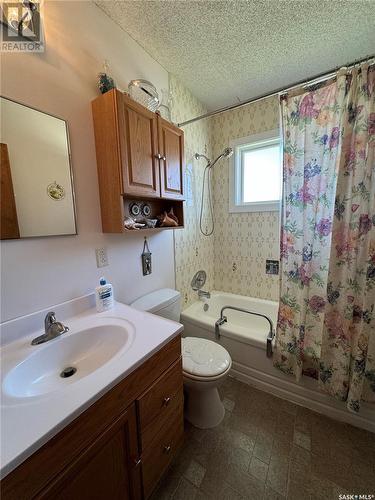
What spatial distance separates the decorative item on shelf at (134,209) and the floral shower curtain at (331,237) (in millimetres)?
994

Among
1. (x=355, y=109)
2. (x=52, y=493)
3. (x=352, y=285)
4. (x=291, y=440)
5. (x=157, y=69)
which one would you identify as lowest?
(x=291, y=440)

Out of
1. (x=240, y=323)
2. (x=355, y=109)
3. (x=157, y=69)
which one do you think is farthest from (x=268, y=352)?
(x=157, y=69)

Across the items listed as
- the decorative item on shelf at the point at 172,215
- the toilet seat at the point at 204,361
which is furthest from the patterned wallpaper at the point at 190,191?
the toilet seat at the point at 204,361

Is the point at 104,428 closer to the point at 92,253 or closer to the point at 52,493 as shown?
the point at 52,493

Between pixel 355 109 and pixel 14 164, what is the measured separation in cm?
172

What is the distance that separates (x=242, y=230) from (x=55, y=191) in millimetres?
1770

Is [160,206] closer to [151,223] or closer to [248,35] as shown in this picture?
[151,223]

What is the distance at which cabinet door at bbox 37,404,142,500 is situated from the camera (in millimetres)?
573

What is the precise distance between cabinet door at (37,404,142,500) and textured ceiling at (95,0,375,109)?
2.01 m

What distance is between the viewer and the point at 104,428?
2.17 feet

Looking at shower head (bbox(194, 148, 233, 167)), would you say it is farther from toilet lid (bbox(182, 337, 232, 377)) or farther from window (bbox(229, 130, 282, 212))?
toilet lid (bbox(182, 337, 232, 377))

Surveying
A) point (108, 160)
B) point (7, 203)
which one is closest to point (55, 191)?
point (7, 203)

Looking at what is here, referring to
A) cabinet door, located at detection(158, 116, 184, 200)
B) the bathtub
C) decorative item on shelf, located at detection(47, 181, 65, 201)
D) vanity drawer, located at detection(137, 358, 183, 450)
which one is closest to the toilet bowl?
vanity drawer, located at detection(137, 358, 183, 450)

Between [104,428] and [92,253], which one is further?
[92,253]
